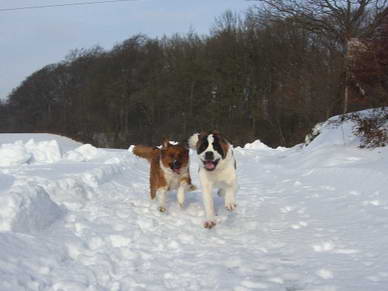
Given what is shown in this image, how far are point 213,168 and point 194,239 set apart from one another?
120 centimetres

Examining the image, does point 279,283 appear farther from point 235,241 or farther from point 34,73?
point 34,73

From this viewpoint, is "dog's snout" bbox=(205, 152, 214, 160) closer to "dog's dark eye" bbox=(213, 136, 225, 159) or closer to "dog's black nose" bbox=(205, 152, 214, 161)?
"dog's black nose" bbox=(205, 152, 214, 161)

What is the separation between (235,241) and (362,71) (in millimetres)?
7576

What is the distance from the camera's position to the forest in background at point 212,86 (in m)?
28.1

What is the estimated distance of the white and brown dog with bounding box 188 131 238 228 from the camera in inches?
245

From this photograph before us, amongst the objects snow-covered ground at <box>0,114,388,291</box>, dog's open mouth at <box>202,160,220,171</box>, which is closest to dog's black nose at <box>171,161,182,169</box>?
snow-covered ground at <box>0,114,388,291</box>

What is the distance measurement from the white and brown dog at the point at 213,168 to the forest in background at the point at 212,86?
49.5ft

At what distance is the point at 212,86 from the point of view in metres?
39.3

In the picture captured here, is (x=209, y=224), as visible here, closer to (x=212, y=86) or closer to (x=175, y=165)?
(x=175, y=165)

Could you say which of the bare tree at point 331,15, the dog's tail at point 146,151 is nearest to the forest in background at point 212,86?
the bare tree at point 331,15

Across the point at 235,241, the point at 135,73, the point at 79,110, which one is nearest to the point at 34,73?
the point at 79,110

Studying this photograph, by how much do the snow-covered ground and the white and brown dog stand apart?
0.31 metres

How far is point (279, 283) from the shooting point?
391cm

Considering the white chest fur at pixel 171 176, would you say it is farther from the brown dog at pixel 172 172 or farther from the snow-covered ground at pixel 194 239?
the snow-covered ground at pixel 194 239
